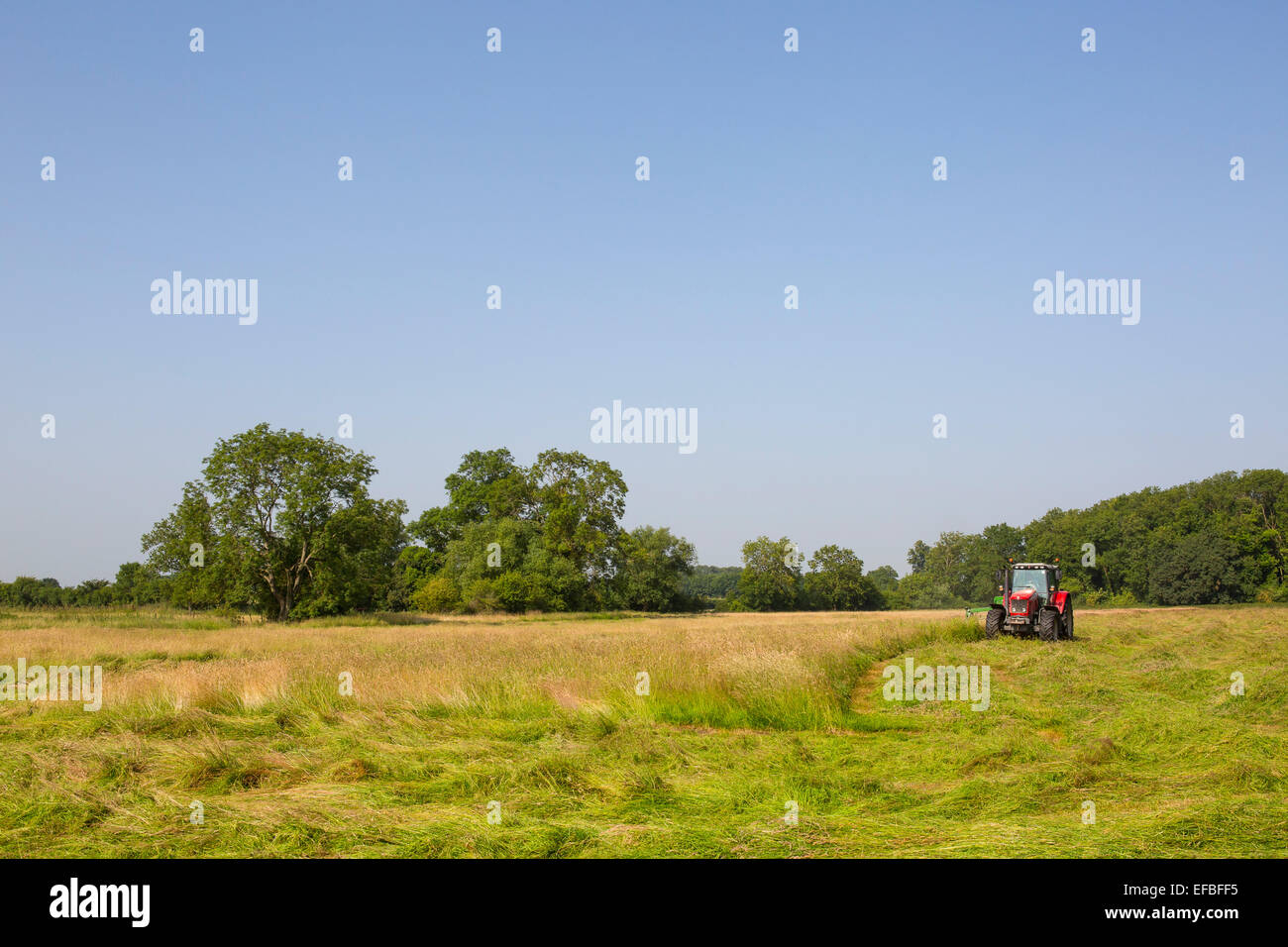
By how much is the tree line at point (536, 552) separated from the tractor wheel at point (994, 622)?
48.7 feet

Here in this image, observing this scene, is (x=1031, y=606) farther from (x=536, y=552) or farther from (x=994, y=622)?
(x=536, y=552)

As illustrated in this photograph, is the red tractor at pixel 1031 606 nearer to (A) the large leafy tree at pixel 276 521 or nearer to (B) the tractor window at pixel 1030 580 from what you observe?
(B) the tractor window at pixel 1030 580

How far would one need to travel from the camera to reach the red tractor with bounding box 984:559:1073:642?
23.1m

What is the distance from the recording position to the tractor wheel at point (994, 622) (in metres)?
24.1

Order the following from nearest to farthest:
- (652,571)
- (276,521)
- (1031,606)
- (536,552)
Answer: (1031,606) < (276,521) < (536,552) < (652,571)

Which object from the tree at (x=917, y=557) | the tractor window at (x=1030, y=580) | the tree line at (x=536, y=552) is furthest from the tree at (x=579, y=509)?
the tree at (x=917, y=557)

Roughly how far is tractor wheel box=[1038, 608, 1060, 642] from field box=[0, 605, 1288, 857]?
549cm

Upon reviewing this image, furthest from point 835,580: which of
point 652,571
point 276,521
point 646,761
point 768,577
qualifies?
point 646,761

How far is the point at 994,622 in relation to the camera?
24.3 m

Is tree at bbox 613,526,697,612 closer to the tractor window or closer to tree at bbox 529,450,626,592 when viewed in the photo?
tree at bbox 529,450,626,592

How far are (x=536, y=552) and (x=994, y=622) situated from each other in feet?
128

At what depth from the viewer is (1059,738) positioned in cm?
1005
